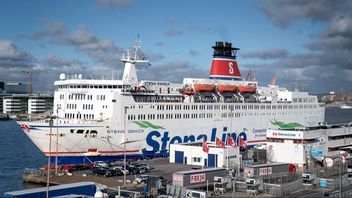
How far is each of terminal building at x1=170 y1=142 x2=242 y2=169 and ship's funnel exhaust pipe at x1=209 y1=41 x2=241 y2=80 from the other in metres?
16.3

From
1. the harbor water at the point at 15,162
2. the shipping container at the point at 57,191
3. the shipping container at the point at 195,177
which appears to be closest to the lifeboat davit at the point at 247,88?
the harbor water at the point at 15,162

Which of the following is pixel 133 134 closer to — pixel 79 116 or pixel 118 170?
pixel 79 116

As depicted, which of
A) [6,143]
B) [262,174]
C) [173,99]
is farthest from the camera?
[6,143]

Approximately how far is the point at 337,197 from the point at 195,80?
92.9 ft

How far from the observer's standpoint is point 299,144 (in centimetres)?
4228

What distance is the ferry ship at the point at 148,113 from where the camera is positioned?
3950 cm

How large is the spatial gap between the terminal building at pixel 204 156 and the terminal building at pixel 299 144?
471 cm

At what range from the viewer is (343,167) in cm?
3934

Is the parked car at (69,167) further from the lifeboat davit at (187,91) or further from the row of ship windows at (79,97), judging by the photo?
the lifeboat davit at (187,91)

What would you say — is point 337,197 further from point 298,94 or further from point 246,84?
point 298,94

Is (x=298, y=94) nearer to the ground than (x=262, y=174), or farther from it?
farther from it

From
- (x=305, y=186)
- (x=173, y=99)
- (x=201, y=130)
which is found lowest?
(x=305, y=186)

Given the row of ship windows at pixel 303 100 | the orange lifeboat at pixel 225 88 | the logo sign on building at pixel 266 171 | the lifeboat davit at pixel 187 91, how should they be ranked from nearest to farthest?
the logo sign on building at pixel 266 171
the lifeboat davit at pixel 187 91
the orange lifeboat at pixel 225 88
the row of ship windows at pixel 303 100

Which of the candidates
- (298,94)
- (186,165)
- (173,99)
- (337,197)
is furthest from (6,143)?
(337,197)
